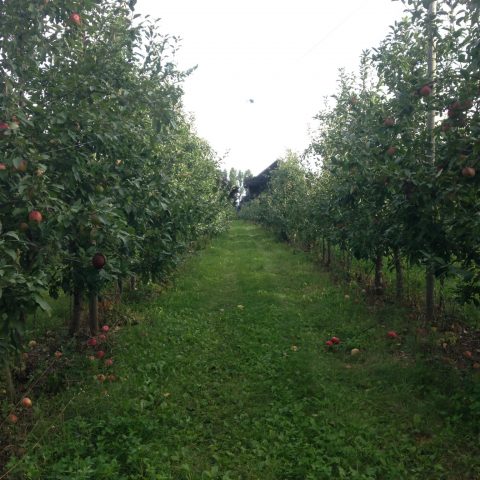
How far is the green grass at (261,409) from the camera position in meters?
3.57

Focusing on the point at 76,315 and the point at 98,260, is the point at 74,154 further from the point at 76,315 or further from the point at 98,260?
the point at 76,315

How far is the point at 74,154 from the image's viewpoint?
4121 mm

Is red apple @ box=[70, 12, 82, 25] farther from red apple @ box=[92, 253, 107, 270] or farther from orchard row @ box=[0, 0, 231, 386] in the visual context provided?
red apple @ box=[92, 253, 107, 270]

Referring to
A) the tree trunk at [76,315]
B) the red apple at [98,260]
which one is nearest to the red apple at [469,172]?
the red apple at [98,260]

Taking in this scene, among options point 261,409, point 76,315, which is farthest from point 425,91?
point 76,315

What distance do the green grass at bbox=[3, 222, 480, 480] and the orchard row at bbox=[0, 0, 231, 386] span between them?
101 cm

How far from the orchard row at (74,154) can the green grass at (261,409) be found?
1.01 metres

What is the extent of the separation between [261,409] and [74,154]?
300 cm

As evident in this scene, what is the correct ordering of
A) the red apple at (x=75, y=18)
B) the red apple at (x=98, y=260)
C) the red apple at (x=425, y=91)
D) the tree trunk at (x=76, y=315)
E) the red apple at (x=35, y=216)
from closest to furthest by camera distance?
1. the red apple at (x=35, y=216)
2. the red apple at (x=98, y=260)
3. the red apple at (x=75, y=18)
4. the red apple at (x=425, y=91)
5. the tree trunk at (x=76, y=315)

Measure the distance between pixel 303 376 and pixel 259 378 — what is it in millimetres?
502

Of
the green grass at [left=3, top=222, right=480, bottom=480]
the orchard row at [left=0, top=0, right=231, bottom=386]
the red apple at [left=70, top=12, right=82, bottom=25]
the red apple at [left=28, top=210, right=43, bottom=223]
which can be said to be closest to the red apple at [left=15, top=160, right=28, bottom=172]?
the orchard row at [left=0, top=0, right=231, bottom=386]

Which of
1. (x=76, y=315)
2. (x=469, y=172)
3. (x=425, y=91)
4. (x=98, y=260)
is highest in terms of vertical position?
(x=425, y=91)

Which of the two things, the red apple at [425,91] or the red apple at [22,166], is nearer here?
the red apple at [22,166]

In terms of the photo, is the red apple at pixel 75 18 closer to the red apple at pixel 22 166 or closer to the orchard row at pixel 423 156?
the red apple at pixel 22 166
